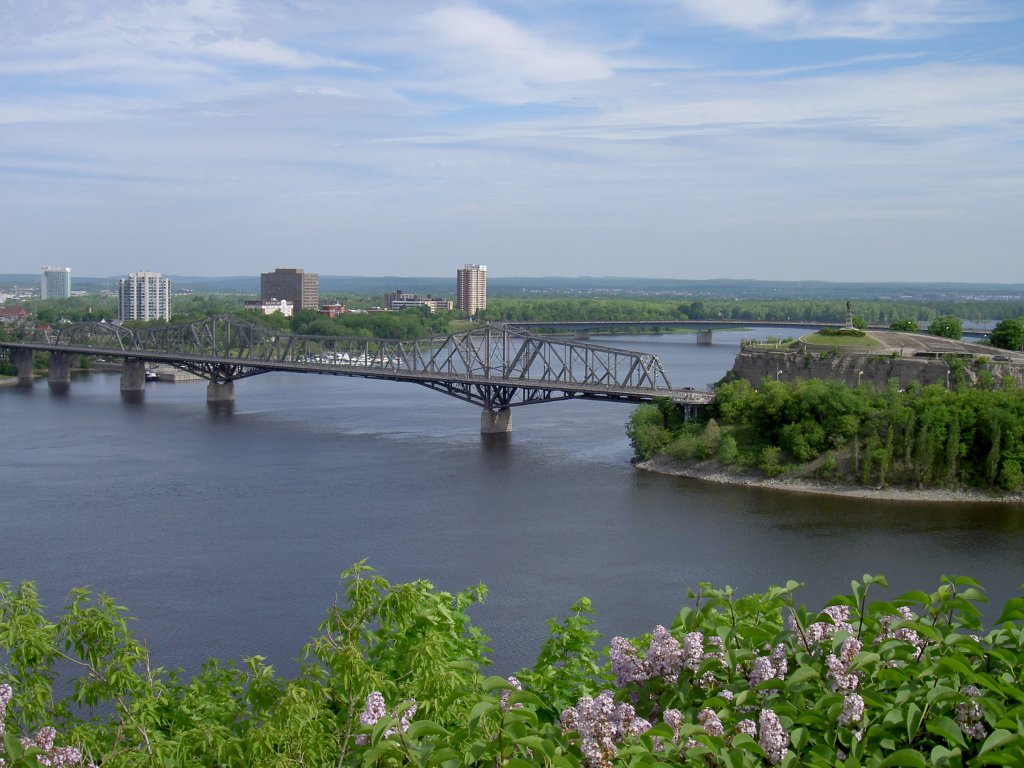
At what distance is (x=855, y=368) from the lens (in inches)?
1161

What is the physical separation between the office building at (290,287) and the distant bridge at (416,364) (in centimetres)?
4788

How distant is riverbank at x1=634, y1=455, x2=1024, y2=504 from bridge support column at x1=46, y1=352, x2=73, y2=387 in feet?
101

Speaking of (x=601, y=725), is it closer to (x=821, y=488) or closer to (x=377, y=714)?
(x=377, y=714)

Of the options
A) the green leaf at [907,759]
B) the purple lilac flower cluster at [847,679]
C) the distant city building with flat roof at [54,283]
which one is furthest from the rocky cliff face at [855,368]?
the distant city building with flat roof at [54,283]

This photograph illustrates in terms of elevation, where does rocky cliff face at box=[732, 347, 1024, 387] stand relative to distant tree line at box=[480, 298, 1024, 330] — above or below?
below

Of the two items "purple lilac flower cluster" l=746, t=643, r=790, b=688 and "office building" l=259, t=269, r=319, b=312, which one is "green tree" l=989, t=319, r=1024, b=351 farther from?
"office building" l=259, t=269, r=319, b=312

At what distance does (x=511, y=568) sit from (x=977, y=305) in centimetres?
11527

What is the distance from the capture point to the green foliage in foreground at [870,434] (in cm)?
2383

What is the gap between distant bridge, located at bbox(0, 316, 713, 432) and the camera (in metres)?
32.5

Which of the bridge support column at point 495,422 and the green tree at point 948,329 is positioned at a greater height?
the green tree at point 948,329

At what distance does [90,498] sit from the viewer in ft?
72.7

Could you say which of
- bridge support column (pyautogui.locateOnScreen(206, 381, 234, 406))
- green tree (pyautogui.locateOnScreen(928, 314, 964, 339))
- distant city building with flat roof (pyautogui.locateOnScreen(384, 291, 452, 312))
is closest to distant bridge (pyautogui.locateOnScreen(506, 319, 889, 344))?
distant city building with flat roof (pyautogui.locateOnScreen(384, 291, 452, 312))

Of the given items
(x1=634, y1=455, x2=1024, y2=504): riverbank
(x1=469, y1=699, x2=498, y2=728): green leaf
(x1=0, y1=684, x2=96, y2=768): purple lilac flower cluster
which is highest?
(x1=469, y1=699, x2=498, y2=728): green leaf

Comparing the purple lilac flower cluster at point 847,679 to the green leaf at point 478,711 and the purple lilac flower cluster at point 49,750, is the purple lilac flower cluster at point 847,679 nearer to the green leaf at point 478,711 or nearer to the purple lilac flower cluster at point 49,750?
the green leaf at point 478,711
